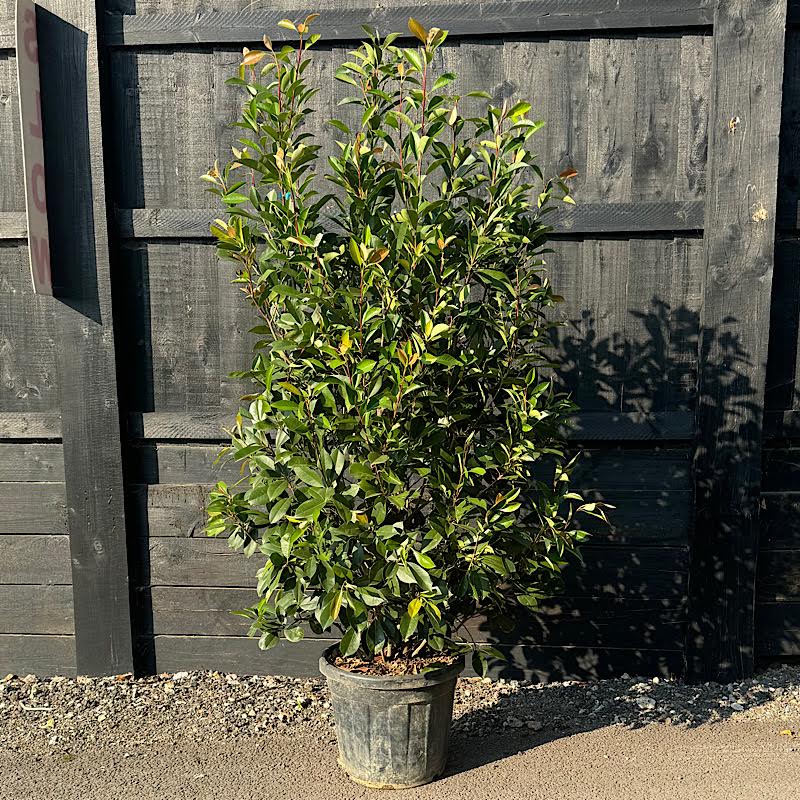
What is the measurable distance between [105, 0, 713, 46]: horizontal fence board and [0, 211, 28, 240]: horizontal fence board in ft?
2.58

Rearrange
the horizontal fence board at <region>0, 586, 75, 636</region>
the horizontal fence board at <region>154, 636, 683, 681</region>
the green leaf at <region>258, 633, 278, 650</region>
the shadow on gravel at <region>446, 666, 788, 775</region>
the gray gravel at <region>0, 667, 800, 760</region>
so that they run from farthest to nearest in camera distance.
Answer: the horizontal fence board at <region>0, 586, 75, 636</region> < the horizontal fence board at <region>154, 636, 683, 681</region> < the gray gravel at <region>0, 667, 800, 760</region> < the shadow on gravel at <region>446, 666, 788, 775</region> < the green leaf at <region>258, 633, 278, 650</region>

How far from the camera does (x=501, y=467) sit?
289 cm

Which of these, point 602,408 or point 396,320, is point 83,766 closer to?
point 396,320

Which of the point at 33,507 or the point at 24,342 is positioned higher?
the point at 24,342

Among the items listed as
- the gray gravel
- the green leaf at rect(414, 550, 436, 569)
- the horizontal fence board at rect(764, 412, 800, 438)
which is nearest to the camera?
the green leaf at rect(414, 550, 436, 569)

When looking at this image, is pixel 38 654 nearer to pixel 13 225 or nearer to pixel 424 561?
pixel 13 225

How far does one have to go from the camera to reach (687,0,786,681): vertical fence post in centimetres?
333

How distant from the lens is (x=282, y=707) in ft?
11.5

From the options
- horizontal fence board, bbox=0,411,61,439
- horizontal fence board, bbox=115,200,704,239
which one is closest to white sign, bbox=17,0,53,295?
horizontal fence board, bbox=0,411,61,439

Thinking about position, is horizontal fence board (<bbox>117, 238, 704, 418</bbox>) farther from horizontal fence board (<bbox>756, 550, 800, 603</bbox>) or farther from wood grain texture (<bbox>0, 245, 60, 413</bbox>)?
horizontal fence board (<bbox>756, 550, 800, 603</bbox>)

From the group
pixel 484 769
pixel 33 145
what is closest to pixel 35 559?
pixel 33 145

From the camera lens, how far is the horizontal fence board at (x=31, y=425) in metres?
3.68

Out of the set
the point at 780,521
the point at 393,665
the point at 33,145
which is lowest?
the point at 393,665

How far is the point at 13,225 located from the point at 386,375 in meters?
1.90
